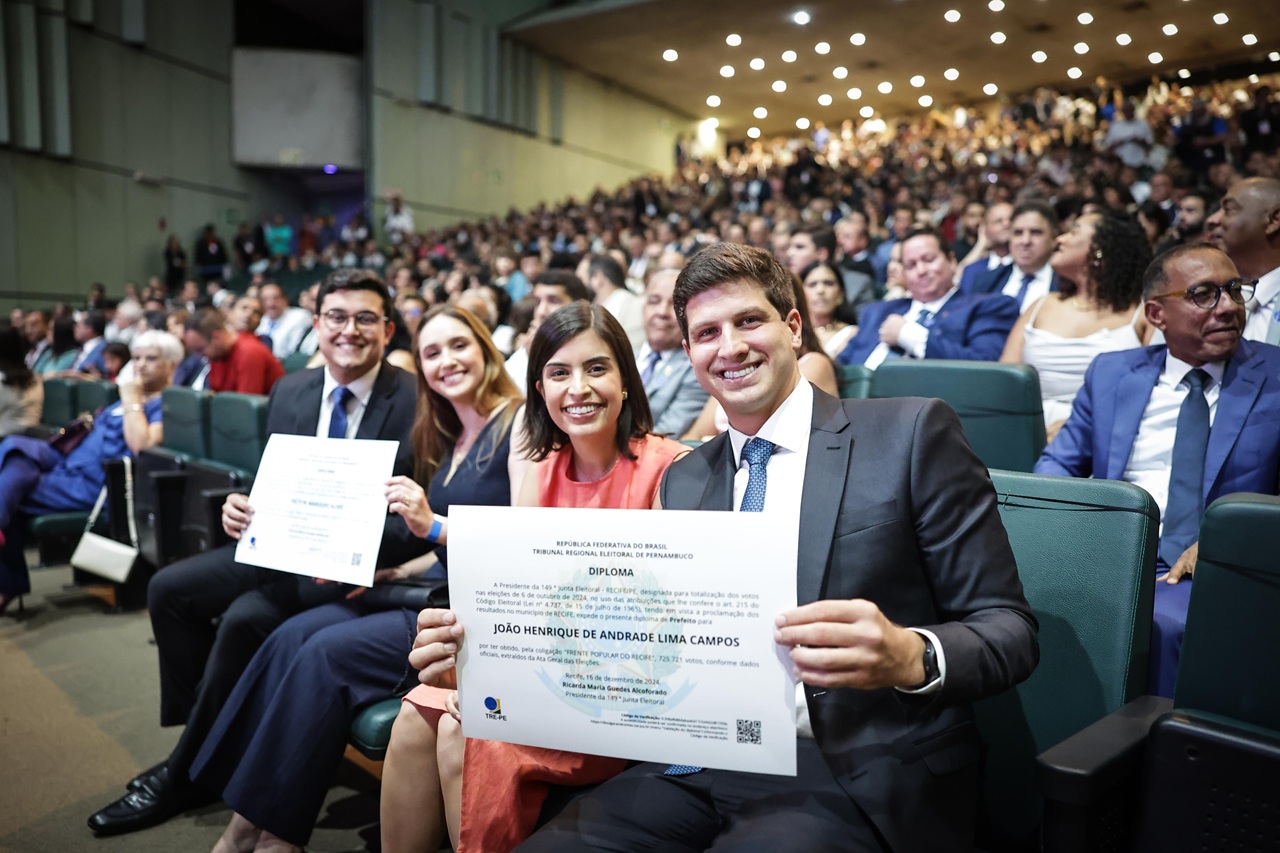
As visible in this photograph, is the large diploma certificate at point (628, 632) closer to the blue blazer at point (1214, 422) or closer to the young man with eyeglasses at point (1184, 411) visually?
the young man with eyeglasses at point (1184, 411)

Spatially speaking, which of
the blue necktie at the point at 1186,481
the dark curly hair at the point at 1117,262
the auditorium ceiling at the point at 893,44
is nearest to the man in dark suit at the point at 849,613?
the blue necktie at the point at 1186,481

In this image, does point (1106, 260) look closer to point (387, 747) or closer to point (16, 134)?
point (387, 747)

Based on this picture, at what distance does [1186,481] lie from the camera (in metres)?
2.03

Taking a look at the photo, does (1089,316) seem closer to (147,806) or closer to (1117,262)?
(1117,262)

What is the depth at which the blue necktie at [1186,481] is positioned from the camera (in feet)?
6.57

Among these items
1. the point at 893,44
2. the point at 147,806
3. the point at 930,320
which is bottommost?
the point at 147,806

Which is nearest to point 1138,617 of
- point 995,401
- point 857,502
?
point 857,502

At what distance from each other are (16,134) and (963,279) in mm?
12726

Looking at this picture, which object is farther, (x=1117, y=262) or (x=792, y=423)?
(x=1117, y=262)

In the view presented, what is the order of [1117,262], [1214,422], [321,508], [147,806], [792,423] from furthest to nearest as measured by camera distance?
[1117,262], [147,806], [321,508], [1214,422], [792,423]

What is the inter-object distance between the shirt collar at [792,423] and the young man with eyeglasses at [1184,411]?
908 millimetres

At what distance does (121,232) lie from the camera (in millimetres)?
13992

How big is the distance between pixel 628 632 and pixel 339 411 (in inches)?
72.8

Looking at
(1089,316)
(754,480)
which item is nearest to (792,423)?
(754,480)
